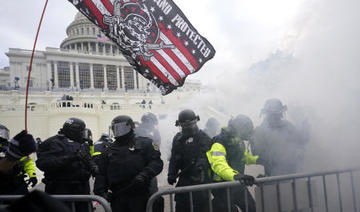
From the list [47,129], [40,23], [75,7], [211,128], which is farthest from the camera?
[47,129]

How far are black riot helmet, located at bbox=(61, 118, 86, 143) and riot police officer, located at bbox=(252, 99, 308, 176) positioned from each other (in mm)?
2542

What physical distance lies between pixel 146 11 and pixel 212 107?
25557mm

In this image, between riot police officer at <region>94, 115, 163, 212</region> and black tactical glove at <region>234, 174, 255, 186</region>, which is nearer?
black tactical glove at <region>234, 174, 255, 186</region>

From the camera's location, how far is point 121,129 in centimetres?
336

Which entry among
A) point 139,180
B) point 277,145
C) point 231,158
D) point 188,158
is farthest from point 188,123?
point 277,145

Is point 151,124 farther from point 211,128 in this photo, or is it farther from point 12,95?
point 12,95

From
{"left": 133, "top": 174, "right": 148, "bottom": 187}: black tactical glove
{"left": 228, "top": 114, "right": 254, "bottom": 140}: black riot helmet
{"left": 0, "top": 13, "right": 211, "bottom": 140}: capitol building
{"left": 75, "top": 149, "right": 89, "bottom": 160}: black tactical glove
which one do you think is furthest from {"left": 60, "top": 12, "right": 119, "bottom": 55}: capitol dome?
{"left": 133, "top": 174, "right": 148, "bottom": 187}: black tactical glove

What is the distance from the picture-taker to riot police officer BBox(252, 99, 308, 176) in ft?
13.0

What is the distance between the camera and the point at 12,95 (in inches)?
1308

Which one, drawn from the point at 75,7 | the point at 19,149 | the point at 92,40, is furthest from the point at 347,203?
the point at 92,40

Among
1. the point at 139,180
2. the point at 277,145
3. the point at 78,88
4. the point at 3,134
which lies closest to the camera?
the point at 139,180

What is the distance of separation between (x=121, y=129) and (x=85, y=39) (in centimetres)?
6836

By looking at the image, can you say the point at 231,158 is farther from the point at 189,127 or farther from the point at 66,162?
the point at 66,162

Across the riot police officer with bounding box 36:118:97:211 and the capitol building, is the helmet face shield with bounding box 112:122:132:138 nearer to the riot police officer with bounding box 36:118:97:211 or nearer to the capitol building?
the riot police officer with bounding box 36:118:97:211
